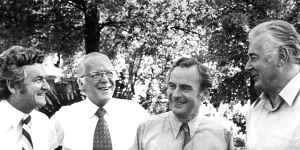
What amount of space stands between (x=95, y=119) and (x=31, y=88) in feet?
3.87

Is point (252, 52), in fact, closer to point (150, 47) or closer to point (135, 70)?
point (150, 47)

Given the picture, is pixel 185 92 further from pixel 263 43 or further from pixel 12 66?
pixel 12 66

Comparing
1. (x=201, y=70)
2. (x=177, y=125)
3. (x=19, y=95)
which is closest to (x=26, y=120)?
(x=19, y=95)

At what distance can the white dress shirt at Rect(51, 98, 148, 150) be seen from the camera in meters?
4.91

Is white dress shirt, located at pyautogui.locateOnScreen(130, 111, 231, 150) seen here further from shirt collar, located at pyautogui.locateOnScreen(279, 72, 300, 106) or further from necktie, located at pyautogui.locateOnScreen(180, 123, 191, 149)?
shirt collar, located at pyautogui.locateOnScreen(279, 72, 300, 106)

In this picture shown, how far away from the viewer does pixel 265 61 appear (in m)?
3.44

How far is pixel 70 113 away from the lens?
5.04 m

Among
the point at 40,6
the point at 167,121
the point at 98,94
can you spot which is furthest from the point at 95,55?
the point at 40,6

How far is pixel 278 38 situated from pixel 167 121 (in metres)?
1.17

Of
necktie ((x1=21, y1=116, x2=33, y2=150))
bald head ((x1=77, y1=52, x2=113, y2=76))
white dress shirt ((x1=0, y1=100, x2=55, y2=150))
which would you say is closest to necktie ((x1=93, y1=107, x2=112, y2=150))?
bald head ((x1=77, y1=52, x2=113, y2=76))

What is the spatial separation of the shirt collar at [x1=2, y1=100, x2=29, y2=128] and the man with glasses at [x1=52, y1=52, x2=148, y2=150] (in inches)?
39.0

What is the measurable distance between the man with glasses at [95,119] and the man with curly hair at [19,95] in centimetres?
85

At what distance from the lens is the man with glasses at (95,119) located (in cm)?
490

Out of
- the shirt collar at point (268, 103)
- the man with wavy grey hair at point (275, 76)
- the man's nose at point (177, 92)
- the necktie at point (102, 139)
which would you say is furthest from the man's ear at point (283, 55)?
the necktie at point (102, 139)
